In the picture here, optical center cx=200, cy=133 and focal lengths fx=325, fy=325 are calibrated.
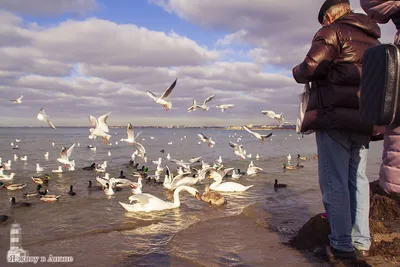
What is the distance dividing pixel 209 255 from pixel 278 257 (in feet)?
3.29

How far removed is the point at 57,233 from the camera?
24.7ft

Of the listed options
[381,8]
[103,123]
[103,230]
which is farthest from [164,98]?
[381,8]

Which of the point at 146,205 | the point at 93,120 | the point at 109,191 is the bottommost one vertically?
the point at 109,191

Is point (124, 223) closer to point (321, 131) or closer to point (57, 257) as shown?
point (57, 257)

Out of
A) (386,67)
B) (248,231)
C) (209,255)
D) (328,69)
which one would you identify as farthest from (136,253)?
(386,67)

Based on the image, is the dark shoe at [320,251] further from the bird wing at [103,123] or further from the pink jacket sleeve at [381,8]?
the bird wing at [103,123]

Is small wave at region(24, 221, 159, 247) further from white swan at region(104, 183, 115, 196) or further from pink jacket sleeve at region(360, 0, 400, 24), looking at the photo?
pink jacket sleeve at region(360, 0, 400, 24)

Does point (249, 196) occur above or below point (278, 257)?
below

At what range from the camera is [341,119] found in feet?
12.0

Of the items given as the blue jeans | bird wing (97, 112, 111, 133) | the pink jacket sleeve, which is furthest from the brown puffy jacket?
bird wing (97, 112, 111, 133)

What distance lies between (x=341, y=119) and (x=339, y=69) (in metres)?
0.57

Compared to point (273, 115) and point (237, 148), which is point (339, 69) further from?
point (237, 148)

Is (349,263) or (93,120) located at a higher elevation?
(93,120)

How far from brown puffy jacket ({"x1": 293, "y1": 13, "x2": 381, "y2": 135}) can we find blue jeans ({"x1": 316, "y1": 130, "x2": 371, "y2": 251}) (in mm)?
189
